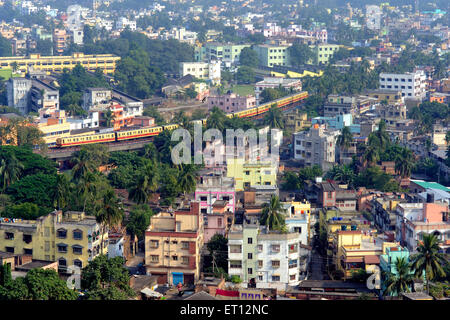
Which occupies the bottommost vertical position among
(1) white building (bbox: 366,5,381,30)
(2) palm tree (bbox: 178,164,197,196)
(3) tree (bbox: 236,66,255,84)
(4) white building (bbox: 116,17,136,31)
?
(2) palm tree (bbox: 178,164,197,196)

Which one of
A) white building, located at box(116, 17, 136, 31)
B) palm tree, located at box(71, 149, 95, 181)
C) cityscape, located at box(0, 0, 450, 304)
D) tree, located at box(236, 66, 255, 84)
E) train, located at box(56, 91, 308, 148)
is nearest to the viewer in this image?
cityscape, located at box(0, 0, 450, 304)

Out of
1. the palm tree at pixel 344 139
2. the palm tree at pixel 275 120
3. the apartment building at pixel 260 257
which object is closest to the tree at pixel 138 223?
the apartment building at pixel 260 257

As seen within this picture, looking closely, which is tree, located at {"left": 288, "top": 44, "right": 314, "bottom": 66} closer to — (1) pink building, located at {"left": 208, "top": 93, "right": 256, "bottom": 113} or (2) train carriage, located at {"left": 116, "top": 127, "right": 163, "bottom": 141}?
(1) pink building, located at {"left": 208, "top": 93, "right": 256, "bottom": 113}

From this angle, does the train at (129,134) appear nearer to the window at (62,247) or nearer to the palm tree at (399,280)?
the window at (62,247)

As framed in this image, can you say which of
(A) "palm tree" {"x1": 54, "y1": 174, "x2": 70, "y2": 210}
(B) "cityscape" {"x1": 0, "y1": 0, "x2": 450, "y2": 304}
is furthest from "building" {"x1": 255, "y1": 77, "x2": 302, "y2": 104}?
(A) "palm tree" {"x1": 54, "y1": 174, "x2": 70, "y2": 210}

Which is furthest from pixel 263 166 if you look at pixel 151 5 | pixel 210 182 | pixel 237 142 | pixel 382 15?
pixel 151 5
